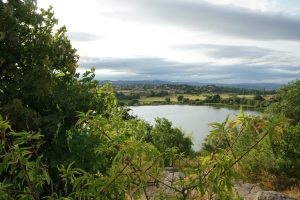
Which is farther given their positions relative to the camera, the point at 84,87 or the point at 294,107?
the point at 294,107

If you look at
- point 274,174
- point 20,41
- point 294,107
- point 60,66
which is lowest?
point 274,174

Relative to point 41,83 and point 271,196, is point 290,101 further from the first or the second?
point 41,83

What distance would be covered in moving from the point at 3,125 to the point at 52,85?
904 cm

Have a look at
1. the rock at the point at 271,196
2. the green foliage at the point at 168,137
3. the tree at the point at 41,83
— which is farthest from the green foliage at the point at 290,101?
the tree at the point at 41,83

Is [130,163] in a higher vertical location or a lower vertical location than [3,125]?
lower

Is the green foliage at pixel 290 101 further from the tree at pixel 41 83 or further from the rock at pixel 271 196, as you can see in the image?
the tree at pixel 41 83

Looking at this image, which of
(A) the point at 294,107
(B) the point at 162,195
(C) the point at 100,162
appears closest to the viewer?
(B) the point at 162,195

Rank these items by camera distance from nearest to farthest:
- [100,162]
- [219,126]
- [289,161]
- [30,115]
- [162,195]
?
[219,126], [162,195], [100,162], [30,115], [289,161]

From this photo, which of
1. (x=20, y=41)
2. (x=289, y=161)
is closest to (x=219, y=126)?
(x=20, y=41)

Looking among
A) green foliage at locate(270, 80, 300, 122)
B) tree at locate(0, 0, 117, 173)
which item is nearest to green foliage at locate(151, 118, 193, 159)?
green foliage at locate(270, 80, 300, 122)

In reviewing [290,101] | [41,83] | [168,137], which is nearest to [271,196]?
[41,83]

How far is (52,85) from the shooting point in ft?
38.7

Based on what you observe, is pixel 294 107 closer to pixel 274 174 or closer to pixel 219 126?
pixel 274 174

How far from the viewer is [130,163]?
309cm
